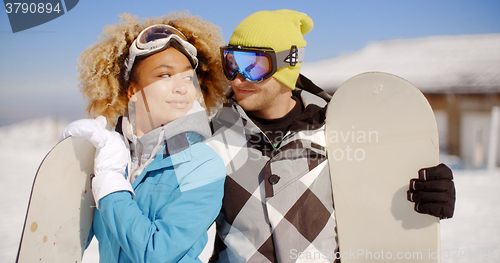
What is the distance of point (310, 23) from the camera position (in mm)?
1880

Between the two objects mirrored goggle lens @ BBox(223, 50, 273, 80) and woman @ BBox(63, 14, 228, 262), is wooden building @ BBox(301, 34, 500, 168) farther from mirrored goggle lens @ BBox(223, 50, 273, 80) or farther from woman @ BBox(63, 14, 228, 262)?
woman @ BBox(63, 14, 228, 262)

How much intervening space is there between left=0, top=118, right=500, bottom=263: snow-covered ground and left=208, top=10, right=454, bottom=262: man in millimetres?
2287

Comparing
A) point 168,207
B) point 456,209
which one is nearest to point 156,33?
point 168,207

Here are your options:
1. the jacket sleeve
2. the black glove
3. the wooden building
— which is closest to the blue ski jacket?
the jacket sleeve

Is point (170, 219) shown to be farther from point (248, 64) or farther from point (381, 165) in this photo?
point (381, 165)

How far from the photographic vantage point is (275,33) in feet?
5.50

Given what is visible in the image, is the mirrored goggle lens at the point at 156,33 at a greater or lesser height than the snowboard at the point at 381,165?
greater

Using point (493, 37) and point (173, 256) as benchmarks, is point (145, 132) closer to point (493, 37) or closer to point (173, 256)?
point (173, 256)

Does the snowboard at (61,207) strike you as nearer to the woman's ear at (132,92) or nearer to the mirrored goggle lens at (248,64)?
the woman's ear at (132,92)

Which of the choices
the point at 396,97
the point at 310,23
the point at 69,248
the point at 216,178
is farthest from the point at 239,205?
the point at 310,23

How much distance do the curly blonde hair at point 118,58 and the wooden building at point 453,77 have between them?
10.4 m

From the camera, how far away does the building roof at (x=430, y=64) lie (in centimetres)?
1052

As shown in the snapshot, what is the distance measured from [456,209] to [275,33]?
549 centimetres

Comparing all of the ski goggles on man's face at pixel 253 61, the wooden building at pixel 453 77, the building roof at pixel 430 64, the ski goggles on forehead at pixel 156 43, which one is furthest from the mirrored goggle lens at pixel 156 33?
the wooden building at pixel 453 77
